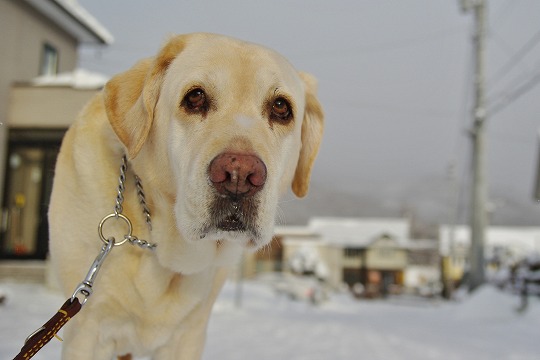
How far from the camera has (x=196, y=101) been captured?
1858mm

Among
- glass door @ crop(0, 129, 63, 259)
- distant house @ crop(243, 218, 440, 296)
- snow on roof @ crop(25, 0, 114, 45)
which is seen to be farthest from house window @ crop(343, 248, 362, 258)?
glass door @ crop(0, 129, 63, 259)

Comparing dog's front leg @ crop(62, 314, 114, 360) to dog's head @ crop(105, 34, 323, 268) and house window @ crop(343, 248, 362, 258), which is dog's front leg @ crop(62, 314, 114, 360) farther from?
house window @ crop(343, 248, 362, 258)

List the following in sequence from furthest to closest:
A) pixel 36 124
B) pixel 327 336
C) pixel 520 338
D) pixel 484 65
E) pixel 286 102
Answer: pixel 484 65, pixel 36 124, pixel 520 338, pixel 327 336, pixel 286 102

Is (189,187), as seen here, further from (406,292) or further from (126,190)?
(406,292)

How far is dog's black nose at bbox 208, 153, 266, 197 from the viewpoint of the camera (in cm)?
154

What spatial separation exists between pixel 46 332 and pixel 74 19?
12.7 metres

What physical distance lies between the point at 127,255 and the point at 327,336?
194 inches

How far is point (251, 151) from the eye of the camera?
1.60 meters

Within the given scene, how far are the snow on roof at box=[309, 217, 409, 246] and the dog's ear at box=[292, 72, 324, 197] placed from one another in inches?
1699

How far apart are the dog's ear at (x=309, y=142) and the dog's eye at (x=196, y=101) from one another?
1.86ft

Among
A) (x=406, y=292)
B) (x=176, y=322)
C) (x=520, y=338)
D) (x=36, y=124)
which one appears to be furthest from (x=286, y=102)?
(x=406, y=292)

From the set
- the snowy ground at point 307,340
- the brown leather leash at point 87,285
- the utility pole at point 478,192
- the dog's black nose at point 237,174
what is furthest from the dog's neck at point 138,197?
the utility pole at point 478,192

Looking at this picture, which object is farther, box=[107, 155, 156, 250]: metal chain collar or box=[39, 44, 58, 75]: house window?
box=[39, 44, 58, 75]: house window

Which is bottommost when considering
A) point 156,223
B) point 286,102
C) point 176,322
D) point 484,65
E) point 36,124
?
point 176,322
